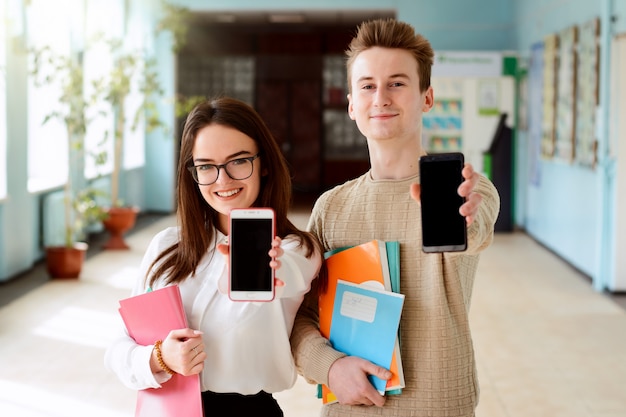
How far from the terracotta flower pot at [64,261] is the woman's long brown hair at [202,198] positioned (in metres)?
6.31

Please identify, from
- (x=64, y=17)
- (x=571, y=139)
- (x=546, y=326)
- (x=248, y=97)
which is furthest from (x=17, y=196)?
(x=248, y=97)

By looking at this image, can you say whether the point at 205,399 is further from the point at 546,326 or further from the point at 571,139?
the point at 571,139

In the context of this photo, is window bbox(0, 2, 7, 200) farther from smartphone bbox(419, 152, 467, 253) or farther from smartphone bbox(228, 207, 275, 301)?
smartphone bbox(419, 152, 467, 253)

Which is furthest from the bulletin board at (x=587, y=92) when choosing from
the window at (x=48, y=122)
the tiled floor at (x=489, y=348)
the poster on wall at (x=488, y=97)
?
the window at (x=48, y=122)

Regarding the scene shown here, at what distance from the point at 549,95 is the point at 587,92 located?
1862mm

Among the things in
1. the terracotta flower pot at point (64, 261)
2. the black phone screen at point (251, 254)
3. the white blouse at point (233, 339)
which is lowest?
the terracotta flower pot at point (64, 261)

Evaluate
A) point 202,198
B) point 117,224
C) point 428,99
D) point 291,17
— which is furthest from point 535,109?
point 202,198

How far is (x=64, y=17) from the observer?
9.59 m

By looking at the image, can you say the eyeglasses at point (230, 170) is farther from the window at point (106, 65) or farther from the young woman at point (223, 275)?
the window at point (106, 65)

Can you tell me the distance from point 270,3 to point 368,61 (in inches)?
470

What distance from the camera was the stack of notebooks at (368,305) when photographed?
5.37ft

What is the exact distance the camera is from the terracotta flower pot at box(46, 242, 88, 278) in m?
7.80

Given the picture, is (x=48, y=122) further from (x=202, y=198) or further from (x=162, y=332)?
(x=162, y=332)

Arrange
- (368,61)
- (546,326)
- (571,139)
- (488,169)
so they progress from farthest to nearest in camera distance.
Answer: (488,169) → (571,139) → (546,326) → (368,61)
